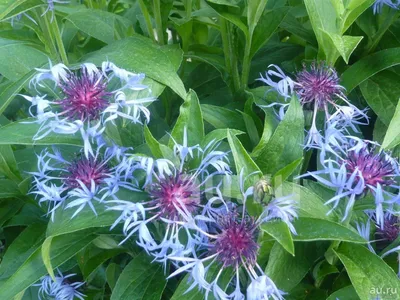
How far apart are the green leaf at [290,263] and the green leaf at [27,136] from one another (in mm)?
219

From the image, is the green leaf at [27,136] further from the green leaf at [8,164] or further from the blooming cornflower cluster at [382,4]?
the blooming cornflower cluster at [382,4]

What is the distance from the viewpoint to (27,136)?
60 cm

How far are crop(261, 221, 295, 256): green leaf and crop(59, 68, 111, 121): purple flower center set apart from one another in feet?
0.66

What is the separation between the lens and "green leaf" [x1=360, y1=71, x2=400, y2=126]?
0.70 m

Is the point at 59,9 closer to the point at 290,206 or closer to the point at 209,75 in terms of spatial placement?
the point at 209,75

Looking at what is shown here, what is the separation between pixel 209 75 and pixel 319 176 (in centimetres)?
38

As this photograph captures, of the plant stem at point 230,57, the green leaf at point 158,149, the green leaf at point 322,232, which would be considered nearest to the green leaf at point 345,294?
the green leaf at point 322,232

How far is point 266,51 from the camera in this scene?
861mm

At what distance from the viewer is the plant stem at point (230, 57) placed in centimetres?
79

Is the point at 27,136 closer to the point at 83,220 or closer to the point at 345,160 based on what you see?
the point at 83,220

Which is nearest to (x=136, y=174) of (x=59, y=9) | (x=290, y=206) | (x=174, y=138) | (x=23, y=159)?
(x=174, y=138)

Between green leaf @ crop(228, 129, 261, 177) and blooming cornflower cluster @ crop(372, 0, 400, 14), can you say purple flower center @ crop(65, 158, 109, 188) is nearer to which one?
green leaf @ crop(228, 129, 261, 177)

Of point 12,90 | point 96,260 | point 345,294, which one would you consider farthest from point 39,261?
point 345,294

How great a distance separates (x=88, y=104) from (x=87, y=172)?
65 millimetres
